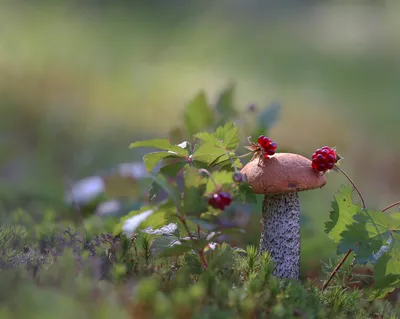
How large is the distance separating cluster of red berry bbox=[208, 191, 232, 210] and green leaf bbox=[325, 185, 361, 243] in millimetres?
370

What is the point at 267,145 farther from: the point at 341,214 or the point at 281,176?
the point at 341,214

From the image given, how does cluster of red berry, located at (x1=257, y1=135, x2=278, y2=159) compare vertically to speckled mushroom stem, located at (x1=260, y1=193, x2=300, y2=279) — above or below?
above

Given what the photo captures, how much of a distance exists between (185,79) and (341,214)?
17.9ft

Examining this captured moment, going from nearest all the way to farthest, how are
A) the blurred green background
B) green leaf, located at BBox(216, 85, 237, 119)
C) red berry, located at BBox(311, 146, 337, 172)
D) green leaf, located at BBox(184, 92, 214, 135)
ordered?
red berry, located at BBox(311, 146, 337, 172) → green leaf, located at BBox(184, 92, 214, 135) → green leaf, located at BBox(216, 85, 237, 119) → the blurred green background

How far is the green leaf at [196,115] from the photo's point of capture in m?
2.07

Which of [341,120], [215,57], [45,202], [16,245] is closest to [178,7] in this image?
[215,57]

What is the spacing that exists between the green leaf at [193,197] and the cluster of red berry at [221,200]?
3 centimetres

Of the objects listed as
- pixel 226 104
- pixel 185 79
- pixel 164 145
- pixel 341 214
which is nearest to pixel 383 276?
pixel 341 214

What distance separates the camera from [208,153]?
4.80 ft

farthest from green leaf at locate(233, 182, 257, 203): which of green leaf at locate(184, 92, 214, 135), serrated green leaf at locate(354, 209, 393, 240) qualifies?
green leaf at locate(184, 92, 214, 135)

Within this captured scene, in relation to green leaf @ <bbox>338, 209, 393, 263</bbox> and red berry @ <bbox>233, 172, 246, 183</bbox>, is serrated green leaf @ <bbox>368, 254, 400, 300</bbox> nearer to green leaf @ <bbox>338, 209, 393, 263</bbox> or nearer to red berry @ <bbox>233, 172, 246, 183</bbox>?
green leaf @ <bbox>338, 209, 393, 263</bbox>

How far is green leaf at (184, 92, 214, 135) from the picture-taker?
207 cm

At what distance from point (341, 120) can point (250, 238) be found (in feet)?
12.4

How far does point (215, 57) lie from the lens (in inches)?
319
